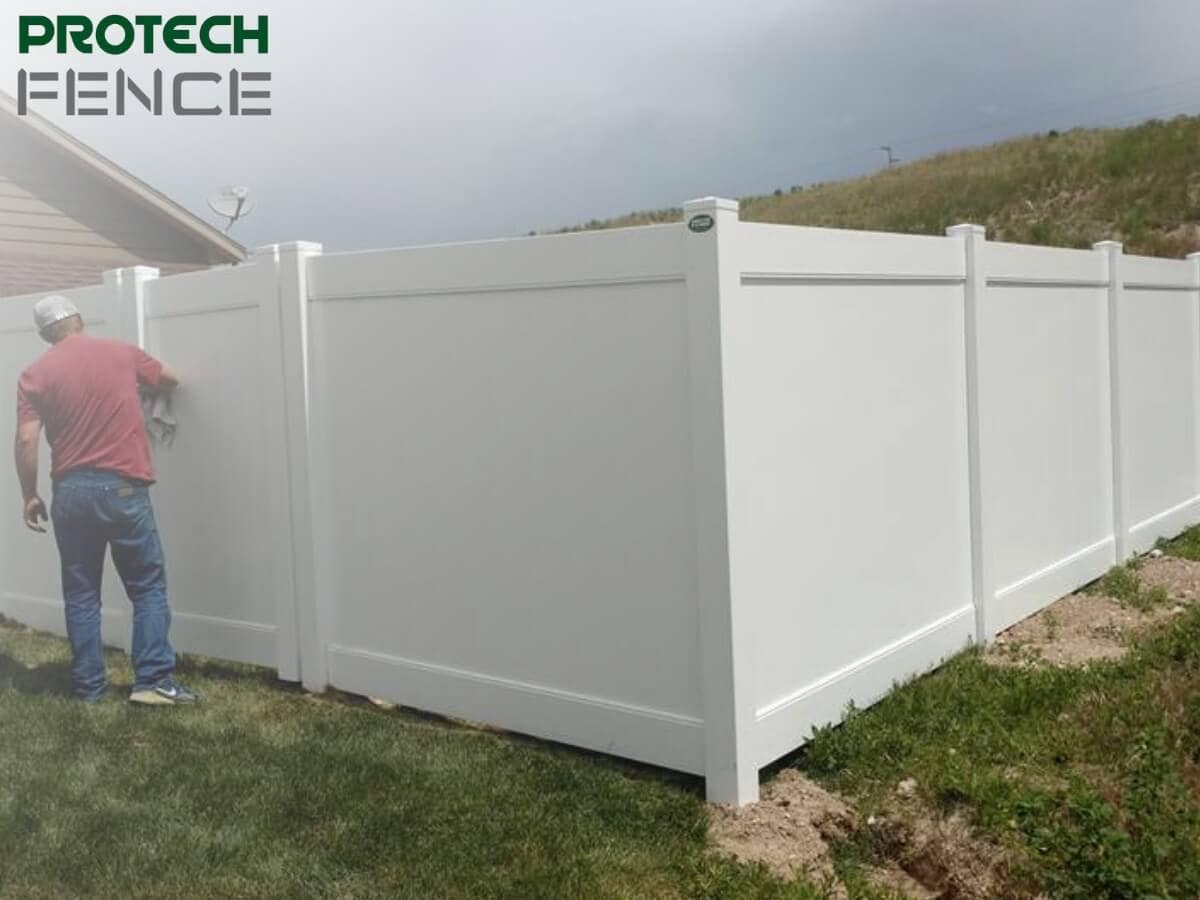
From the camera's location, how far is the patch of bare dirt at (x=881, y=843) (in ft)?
15.7

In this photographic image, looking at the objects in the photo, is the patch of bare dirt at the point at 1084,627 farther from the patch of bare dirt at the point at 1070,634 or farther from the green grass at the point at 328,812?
the green grass at the point at 328,812

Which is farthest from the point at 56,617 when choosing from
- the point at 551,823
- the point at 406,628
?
the point at 551,823

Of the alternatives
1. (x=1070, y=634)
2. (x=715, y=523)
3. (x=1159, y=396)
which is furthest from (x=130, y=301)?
(x=1159, y=396)

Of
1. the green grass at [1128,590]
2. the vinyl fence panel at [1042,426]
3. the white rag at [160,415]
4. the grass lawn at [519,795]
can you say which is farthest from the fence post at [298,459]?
the green grass at [1128,590]

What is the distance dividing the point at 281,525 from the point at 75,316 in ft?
5.25

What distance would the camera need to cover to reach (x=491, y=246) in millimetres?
Result: 5961

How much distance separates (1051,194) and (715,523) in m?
30.8

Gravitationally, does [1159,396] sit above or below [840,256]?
below

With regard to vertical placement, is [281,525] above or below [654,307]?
below

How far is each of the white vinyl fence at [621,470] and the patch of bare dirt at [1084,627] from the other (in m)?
0.18

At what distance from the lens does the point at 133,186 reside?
13.3 meters

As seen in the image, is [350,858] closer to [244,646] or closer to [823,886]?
[823,886]

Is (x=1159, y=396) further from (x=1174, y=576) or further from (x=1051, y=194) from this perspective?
(x=1051, y=194)

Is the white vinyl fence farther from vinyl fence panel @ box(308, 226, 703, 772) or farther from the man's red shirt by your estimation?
the man's red shirt
